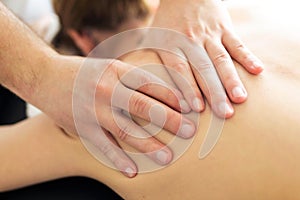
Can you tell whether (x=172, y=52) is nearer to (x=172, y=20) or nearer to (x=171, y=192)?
(x=172, y=20)

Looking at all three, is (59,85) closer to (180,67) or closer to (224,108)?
(180,67)

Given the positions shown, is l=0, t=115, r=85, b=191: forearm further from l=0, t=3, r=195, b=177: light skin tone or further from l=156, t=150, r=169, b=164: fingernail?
l=156, t=150, r=169, b=164: fingernail

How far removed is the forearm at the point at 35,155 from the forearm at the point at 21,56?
0.09m


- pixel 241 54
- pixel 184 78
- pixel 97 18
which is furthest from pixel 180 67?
pixel 97 18

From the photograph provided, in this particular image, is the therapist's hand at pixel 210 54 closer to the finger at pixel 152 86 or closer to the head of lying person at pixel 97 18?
the finger at pixel 152 86

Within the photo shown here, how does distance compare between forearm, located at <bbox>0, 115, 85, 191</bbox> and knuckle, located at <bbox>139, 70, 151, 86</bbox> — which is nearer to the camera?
knuckle, located at <bbox>139, 70, 151, 86</bbox>

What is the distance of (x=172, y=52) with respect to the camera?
1.02m

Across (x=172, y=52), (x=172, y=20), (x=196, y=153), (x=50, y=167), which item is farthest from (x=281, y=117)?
(x=50, y=167)

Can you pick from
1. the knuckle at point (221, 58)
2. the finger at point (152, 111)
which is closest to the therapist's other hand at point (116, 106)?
the finger at point (152, 111)

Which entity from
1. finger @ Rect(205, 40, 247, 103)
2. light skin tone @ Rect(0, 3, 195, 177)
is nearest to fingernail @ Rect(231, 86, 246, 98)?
finger @ Rect(205, 40, 247, 103)

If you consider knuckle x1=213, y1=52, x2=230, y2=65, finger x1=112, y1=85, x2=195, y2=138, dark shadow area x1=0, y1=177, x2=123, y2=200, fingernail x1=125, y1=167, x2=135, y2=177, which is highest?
knuckle x1=213, y1=52, x2=230, y2=65

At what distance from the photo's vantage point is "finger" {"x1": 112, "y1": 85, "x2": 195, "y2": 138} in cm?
89

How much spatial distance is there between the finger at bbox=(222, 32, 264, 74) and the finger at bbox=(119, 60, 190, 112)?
16cm

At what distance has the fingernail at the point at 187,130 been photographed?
2.89ft
